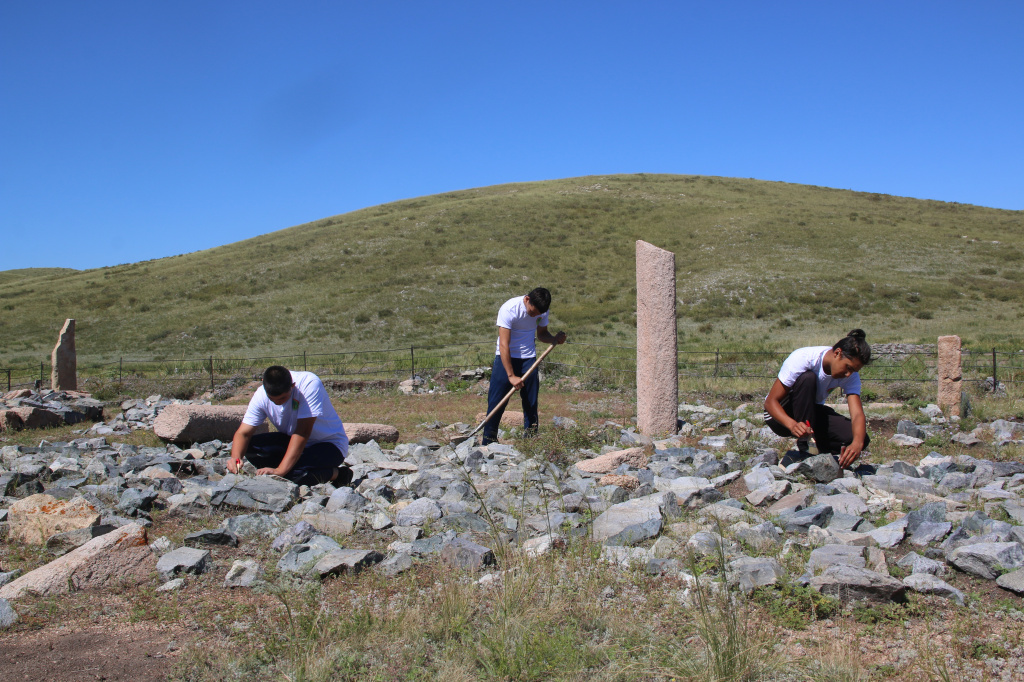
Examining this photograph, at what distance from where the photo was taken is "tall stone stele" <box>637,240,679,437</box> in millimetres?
8789

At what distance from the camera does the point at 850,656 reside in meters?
2.78

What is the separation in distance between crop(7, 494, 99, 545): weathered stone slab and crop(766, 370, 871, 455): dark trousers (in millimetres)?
5406

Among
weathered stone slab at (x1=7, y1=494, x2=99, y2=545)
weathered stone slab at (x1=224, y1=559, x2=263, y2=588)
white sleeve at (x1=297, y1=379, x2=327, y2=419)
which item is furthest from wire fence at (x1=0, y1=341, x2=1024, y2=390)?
weathered stone slab at (x1=224, y1=559, x2=263, y2=588)

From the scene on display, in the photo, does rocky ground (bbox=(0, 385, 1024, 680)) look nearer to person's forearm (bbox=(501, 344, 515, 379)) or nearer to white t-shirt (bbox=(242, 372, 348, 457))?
white t-shirt (bbox=(242, 372, 348, 457))

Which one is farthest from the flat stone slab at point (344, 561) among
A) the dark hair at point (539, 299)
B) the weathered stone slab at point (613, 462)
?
the dark hair at point (539, 299)

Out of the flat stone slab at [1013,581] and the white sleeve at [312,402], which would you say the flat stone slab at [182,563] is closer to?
the white sleeve at [312,402]

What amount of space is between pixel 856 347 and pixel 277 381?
4410mm

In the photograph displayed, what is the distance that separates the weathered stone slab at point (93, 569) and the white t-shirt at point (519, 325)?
13.5ft

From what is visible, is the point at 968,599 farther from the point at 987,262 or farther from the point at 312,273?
the point at 987,262

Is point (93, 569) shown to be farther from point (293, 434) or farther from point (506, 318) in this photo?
point (506, 318)

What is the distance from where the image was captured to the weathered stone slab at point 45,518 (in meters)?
4.53

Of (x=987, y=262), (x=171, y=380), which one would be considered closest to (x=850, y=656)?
(x=171, y=380)

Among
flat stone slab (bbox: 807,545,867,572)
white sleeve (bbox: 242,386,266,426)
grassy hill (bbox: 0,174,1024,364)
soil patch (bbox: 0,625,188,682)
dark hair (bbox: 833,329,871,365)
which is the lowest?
soil patch (bbox: 0,625,188,682)

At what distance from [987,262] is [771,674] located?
43852 millimetres
